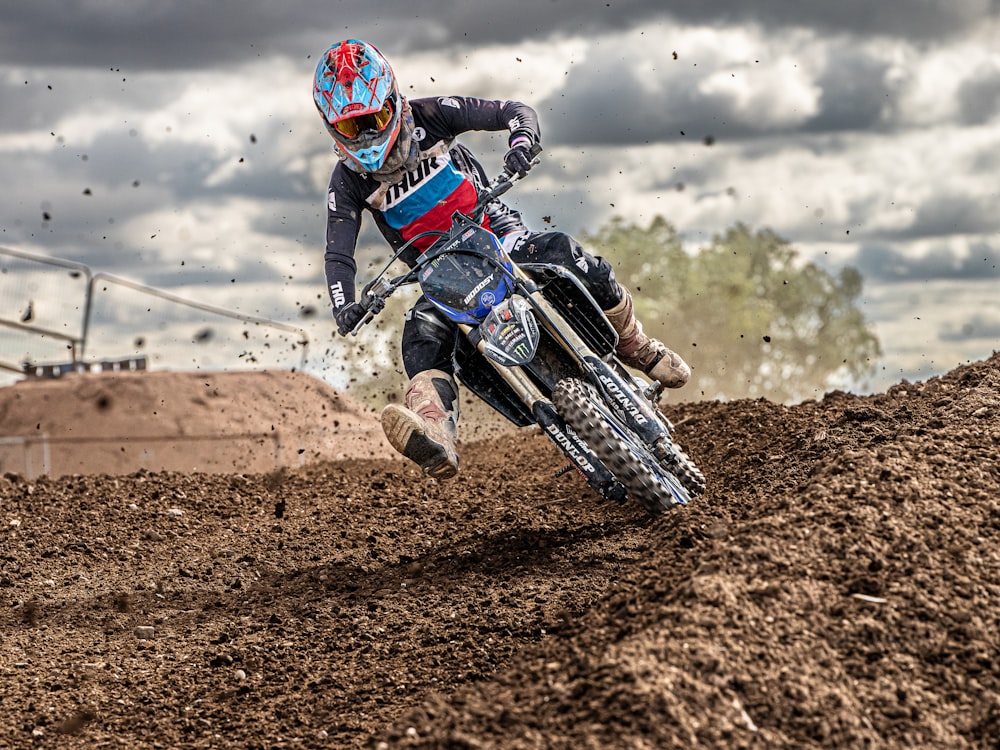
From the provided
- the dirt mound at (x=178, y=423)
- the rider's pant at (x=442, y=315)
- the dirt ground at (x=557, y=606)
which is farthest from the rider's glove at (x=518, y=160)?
the dirt mound at (x=178, y=423)

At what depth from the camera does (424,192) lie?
816 centimetres

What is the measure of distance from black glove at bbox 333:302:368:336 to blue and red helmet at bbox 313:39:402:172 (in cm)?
108

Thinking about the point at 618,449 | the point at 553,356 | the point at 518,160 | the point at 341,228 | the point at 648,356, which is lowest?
the point at 618,449

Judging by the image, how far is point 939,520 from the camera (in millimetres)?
5258

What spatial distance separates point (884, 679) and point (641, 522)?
4.05 metres

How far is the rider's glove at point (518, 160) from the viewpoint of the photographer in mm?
7449

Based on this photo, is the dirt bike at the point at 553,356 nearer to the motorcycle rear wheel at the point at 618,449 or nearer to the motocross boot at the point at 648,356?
the motorcycle rear wheel at the point at 618,449

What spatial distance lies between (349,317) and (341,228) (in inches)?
40.2

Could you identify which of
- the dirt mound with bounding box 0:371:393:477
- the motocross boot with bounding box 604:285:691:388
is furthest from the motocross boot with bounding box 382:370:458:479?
the dirt mound with bounding box 0:371:393:477

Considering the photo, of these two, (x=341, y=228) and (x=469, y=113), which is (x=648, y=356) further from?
(x=341, y=228)

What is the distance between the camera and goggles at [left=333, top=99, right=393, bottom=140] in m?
7.69

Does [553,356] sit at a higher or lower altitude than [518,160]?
lower

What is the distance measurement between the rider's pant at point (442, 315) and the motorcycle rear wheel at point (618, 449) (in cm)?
112

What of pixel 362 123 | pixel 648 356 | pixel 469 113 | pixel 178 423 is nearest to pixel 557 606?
pixel 648 356
